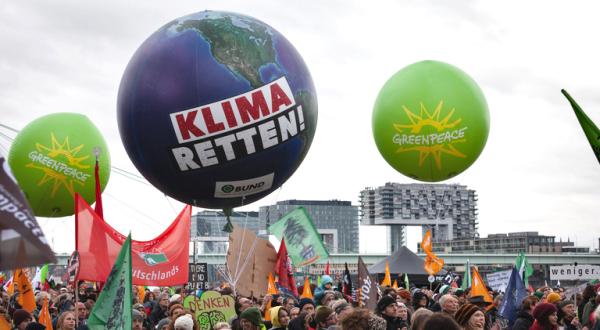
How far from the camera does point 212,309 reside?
471 inches

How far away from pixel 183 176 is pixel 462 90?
8054 millimetres

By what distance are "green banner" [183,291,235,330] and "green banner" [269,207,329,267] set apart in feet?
34.0

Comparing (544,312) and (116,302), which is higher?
(116,302)

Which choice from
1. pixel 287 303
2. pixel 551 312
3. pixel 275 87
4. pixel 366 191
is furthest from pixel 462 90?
pixel 366 191

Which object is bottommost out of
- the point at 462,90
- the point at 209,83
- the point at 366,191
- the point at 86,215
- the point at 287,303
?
the point at 287,303

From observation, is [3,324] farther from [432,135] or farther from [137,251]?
[432,135]

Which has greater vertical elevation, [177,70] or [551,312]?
[177,70]

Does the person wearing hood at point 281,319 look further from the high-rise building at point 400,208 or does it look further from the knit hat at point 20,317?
the high-rise building at point 400,208

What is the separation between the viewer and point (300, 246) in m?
23.2

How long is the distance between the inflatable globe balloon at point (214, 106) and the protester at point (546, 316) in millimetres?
3059

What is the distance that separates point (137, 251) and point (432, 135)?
5.54 meters

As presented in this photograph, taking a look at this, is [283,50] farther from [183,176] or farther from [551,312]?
[551,312]

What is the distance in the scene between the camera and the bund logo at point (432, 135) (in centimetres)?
1466

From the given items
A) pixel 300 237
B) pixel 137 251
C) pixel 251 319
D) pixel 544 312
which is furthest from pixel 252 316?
pixel 300 237
